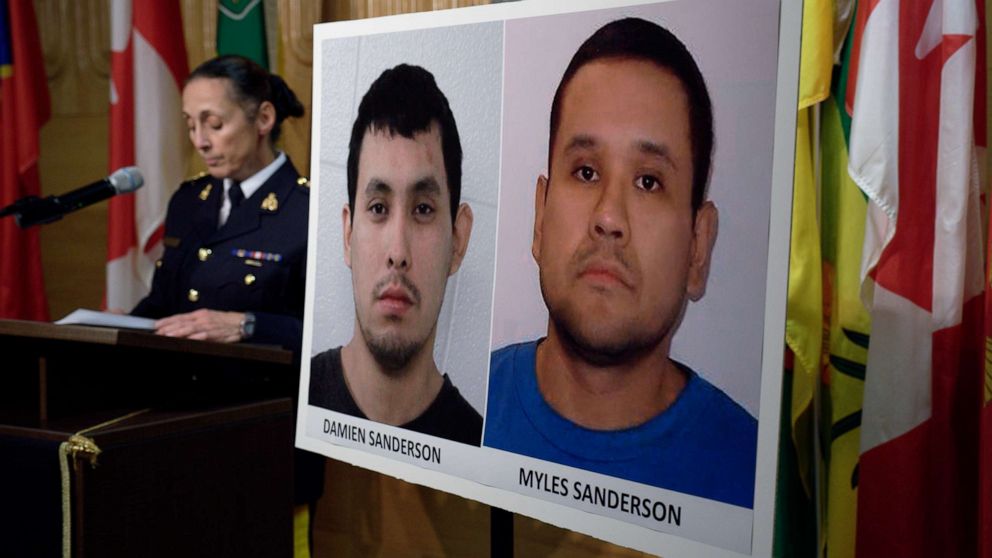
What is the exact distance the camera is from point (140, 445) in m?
1.62

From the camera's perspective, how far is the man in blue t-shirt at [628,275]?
1.22 meters

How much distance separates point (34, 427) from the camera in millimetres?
1663

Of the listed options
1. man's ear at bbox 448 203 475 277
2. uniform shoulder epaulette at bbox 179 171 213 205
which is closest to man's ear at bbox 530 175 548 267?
man's ear at bbox 448 203 475 277

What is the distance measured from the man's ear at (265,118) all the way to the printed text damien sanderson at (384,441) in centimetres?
109

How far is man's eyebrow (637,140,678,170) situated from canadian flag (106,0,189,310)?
224cm

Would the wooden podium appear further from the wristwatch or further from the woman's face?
the woman's face

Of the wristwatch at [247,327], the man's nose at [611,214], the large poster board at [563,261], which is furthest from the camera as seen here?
the wristwatch at [247,327]

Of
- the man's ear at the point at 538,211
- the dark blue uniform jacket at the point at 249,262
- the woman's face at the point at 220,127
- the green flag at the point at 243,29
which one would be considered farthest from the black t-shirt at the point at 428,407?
the green flag at the point at 243,29

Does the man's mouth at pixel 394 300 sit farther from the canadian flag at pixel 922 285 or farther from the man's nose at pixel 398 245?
the canadian flag at pixel 922 285

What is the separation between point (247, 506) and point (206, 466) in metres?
0.13

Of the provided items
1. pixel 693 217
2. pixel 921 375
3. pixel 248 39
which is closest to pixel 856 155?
pixel 921 375

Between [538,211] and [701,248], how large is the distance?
28cm

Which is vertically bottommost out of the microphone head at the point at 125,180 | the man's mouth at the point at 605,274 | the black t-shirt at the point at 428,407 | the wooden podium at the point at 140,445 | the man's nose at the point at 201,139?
the wooden podium at the point at 140,445

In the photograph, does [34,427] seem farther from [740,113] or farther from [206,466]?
[740,113]
